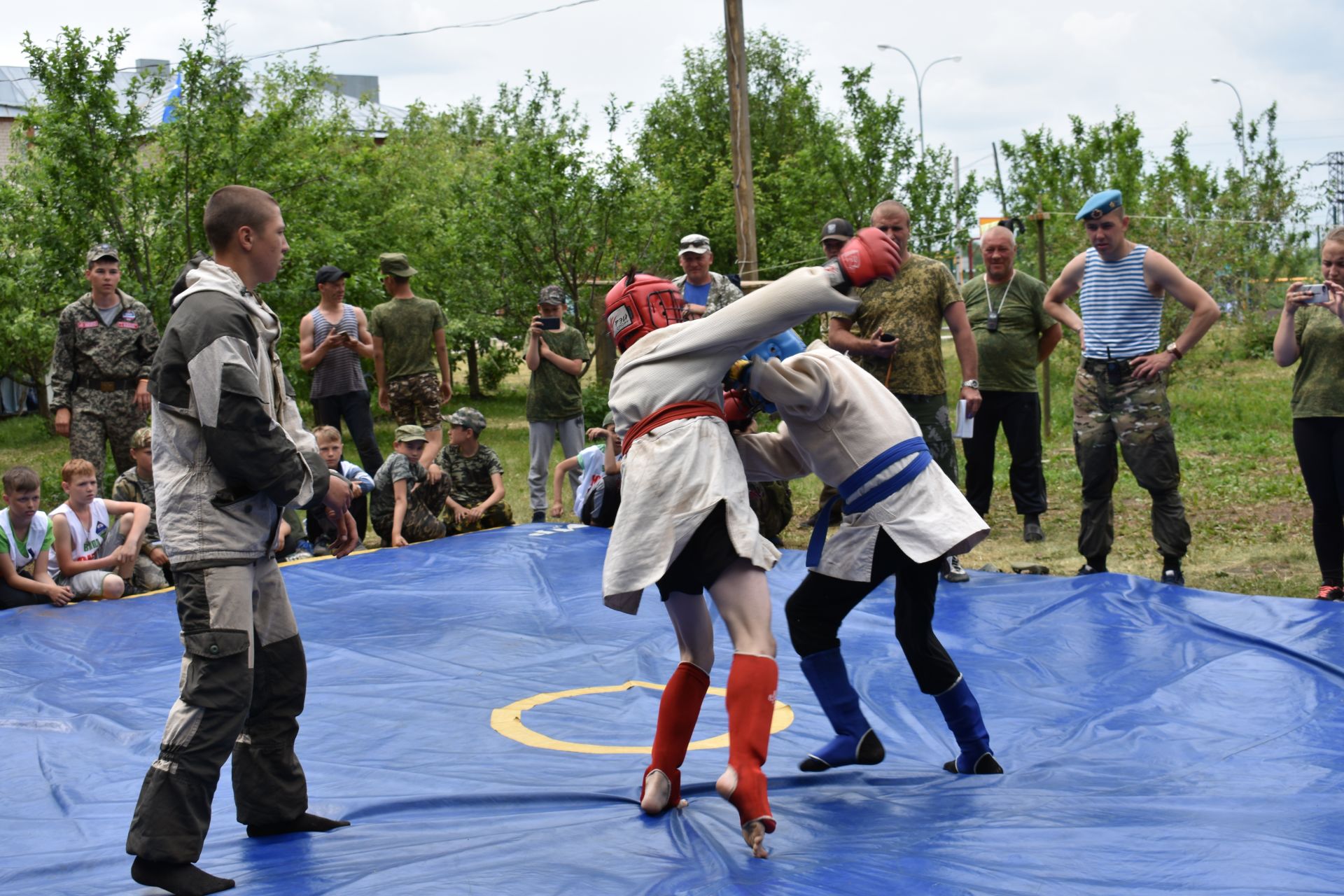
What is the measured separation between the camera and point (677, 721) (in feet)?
11.2

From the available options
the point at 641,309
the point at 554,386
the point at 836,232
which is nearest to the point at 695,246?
the point at 836,232

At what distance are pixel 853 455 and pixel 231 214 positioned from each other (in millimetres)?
1861

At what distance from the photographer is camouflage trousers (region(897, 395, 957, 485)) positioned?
6.83m

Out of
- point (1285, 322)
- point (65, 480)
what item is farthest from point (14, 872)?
point (1285, 322)

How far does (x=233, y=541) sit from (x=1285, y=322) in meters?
5.19

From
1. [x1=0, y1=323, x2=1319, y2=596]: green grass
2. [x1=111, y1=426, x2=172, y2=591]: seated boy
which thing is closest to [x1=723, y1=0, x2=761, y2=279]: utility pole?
[x1=0, y1=323, x2=1319, y2=596]: green grass

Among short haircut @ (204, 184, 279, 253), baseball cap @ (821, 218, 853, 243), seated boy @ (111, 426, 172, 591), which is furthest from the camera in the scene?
seated boy @ (111, 426, 172, 591)

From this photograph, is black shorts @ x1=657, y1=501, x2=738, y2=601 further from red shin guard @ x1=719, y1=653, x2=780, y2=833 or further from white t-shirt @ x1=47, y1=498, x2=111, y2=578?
white t-shirt @ x1=47, y1=498, x2=111, y2=578

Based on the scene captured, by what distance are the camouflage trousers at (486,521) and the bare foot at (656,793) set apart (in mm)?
5730

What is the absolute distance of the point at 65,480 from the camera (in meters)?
6.97

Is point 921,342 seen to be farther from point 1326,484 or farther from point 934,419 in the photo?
point 1326,484

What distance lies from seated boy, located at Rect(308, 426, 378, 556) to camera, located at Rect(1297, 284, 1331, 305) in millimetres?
5316

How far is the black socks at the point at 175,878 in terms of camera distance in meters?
2.92

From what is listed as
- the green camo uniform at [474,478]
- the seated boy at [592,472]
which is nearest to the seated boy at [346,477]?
the green camo uniform at [474,478]
